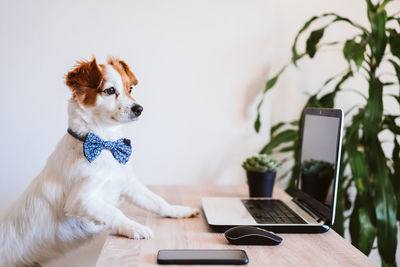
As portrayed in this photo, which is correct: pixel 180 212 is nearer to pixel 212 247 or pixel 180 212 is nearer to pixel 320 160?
pixel 212 247

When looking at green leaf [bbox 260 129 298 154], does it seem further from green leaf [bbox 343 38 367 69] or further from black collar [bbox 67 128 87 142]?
black collar [bbox 67 128 87 142]

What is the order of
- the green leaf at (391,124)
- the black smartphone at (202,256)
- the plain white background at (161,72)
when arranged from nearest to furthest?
the black smartphone at (202,256)
the green leaf at (391,124)
the plain white background at (161,72)

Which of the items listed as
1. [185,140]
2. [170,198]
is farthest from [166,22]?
[170,198]

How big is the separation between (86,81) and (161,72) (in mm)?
741

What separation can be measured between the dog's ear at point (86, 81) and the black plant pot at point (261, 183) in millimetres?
696

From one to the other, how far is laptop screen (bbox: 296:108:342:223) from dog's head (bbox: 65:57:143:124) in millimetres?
590

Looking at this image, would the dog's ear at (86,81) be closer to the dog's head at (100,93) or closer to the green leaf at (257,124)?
the dog's head at (100,93)

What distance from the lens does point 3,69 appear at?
5.72 feet

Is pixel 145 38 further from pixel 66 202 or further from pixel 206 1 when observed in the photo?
pixel 66 202

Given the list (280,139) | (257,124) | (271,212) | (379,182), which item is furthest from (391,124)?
(271,212)

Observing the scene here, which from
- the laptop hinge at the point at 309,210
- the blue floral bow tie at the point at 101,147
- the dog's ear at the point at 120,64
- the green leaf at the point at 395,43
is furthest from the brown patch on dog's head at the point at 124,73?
the green leaf at the point at 395,43

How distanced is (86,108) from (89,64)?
0.46 ft

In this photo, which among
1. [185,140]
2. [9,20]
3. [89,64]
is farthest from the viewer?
[185,140]

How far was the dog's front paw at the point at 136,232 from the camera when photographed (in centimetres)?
96
